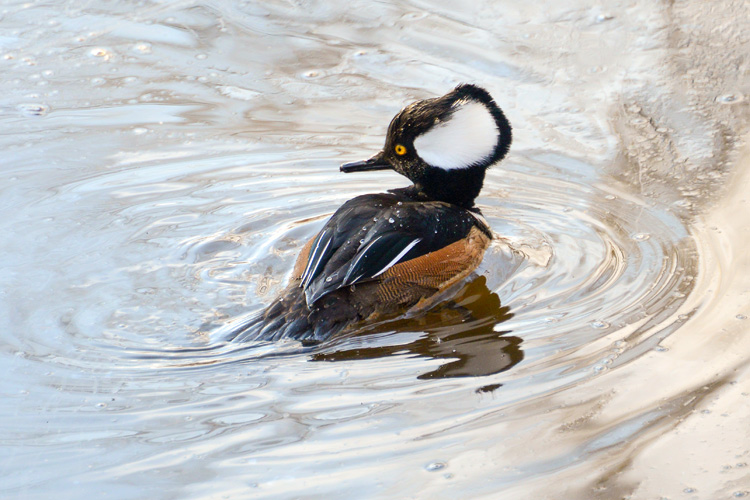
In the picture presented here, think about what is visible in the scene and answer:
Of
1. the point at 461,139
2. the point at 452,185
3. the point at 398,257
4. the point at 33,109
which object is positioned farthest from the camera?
the point at 33,109

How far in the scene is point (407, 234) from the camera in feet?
14.6

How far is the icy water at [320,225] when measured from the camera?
3.19m

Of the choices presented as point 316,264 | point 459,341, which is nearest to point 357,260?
point 316,264

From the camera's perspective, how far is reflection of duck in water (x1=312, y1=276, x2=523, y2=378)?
3.82 meters

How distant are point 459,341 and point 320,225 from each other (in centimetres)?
145

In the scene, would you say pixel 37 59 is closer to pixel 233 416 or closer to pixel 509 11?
pixel 509 11

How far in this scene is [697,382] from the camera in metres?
3.52

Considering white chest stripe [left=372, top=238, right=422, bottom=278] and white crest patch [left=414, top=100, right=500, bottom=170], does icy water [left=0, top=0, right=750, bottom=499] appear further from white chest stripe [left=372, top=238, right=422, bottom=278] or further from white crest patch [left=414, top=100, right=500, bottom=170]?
white crest patch [left=414, top=100, right=500, bottom=170]

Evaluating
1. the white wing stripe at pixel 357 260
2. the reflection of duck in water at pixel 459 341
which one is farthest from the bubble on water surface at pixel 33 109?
the reflection of duck in water at pixel 459 341

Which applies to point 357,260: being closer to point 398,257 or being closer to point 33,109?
point 398,257

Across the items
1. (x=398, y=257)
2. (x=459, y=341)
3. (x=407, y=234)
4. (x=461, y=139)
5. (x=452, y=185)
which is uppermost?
(x=461, y=139)

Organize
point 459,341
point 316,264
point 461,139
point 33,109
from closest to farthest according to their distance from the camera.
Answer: point 459,341 → point 316,264 → point 461,139 → point 33,109

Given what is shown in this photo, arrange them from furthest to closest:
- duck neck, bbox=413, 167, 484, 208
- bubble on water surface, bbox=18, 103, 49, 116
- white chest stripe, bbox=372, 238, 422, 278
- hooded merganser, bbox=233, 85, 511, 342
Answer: bubble on water surface, bbox=18, 103, 49, 116 → duck neck, bbox=413, 167, 484, 208 → white chest stripe, bbox=372, 238, 422, 278 → hooded merganser, bbox=233, 85, 511, 342

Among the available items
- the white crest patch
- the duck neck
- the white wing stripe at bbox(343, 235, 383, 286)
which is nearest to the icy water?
the white wing stripe at bbox(343, 235, 383, 286)
